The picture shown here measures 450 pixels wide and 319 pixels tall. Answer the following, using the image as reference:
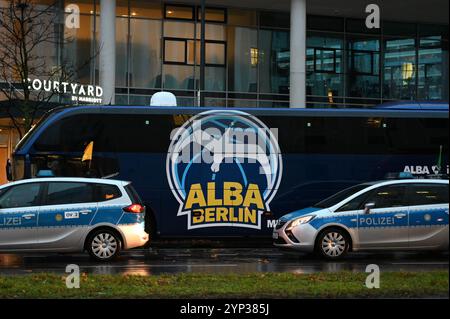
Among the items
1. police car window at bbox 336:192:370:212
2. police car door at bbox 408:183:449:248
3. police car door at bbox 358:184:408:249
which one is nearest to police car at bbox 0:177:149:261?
police car window at bbox 336:192:370:212

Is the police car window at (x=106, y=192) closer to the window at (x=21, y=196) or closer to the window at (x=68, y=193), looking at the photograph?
the window at (x=68, y=193)

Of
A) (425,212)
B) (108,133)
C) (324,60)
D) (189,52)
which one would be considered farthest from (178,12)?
(425,212)

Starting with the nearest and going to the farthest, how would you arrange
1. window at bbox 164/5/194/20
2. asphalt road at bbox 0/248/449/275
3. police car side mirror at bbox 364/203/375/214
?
asphalt road at bbox 0/248/449/275
police car side mirror at bbox 364/203/375/214
window at bbox 164/5/194/20

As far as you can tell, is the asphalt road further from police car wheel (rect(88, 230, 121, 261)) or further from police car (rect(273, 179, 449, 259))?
police car (rect(273, 179, 449, 259))

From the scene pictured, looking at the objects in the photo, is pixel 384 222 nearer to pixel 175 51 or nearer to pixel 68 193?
pixel 68 193

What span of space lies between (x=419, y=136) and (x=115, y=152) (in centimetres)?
775

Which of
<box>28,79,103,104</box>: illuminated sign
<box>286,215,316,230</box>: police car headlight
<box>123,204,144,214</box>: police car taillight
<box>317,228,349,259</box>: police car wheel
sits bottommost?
<box>317,228,349,259</box>: police car wheel

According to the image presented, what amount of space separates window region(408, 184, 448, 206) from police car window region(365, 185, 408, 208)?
6.4 inches

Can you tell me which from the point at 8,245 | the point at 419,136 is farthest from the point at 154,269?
the point at 419,136

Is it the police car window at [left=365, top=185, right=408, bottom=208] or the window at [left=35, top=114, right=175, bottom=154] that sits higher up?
the window at [left=35, top=114, right=175, bottom=154]

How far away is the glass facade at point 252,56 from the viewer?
3338 cm

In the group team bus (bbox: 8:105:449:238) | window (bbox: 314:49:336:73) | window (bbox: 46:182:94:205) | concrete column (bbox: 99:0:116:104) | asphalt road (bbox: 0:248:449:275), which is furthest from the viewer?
window (bbox: 314:49:336:73)

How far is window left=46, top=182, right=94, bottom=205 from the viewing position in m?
14.5

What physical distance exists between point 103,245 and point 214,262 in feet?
7.35
